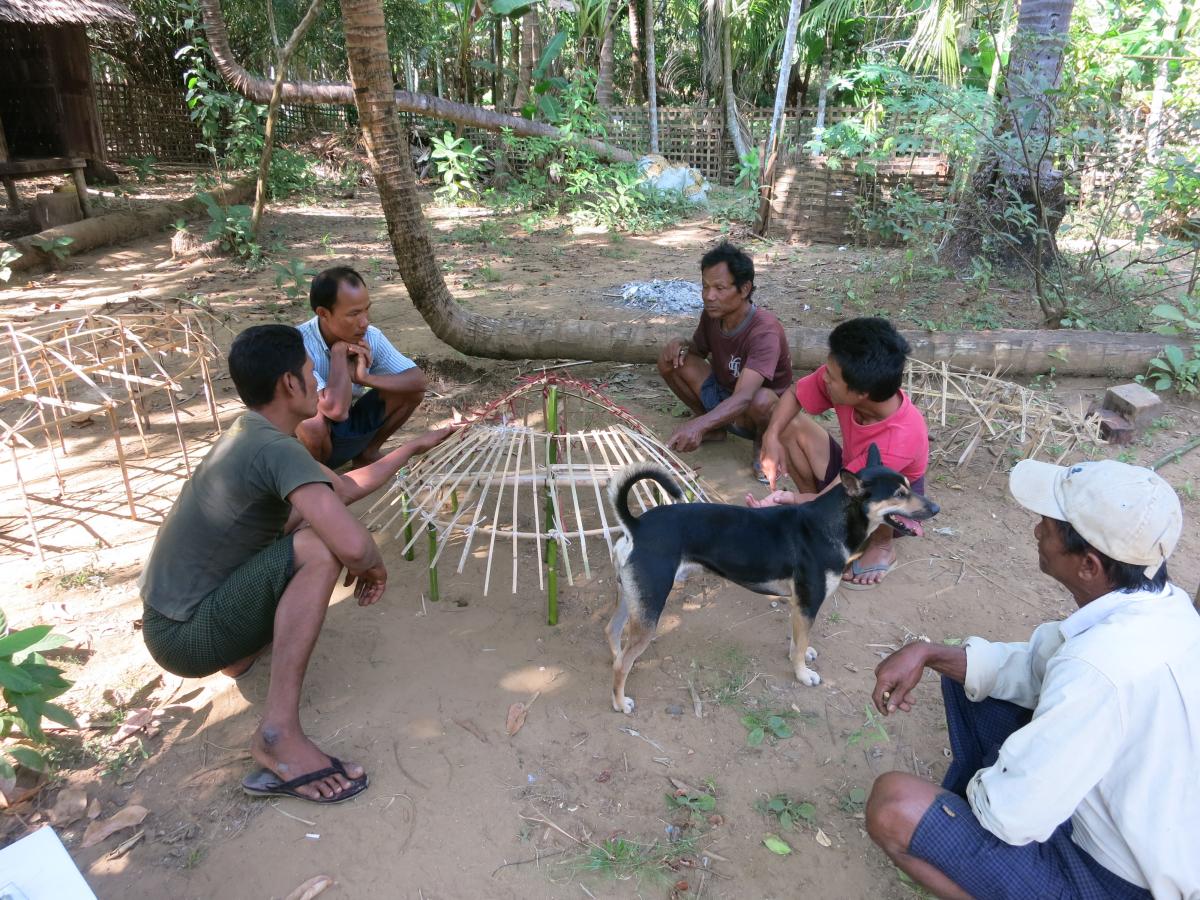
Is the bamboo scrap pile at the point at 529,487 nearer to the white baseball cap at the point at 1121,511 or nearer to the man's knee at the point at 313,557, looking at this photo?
the man's knee at the point at 313,557

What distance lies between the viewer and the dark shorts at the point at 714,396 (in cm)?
446

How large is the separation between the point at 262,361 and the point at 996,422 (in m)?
4.03

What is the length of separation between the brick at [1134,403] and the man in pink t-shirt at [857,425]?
2254 mm

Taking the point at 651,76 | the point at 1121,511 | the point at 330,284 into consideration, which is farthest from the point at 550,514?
the point at 651,76

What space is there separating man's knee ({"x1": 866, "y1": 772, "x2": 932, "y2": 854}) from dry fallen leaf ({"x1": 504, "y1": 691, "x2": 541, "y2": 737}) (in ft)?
4.12

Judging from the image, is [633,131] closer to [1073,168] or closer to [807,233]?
[807,233]

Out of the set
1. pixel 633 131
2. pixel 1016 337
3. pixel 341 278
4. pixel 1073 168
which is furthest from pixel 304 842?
pixel 633 131

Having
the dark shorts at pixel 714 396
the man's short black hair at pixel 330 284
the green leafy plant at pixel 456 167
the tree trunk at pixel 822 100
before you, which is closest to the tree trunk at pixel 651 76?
the tree trunk at pixel 822 100

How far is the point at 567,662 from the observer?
302 centimetres

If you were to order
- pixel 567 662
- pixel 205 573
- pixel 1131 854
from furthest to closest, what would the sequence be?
pixel 567 662 < pixel 205 573 < pixel 1131 854

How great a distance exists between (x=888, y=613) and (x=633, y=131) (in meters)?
12.8

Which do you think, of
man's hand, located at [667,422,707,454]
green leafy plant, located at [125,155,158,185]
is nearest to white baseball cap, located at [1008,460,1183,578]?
man's hand, located at [667,422,707,454]

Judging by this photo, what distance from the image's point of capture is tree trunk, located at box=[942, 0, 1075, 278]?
584cm

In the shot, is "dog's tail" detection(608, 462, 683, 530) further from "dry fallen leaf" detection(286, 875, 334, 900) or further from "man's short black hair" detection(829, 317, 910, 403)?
"dry fallen leaf" detection(286, 875, 334, 900)
